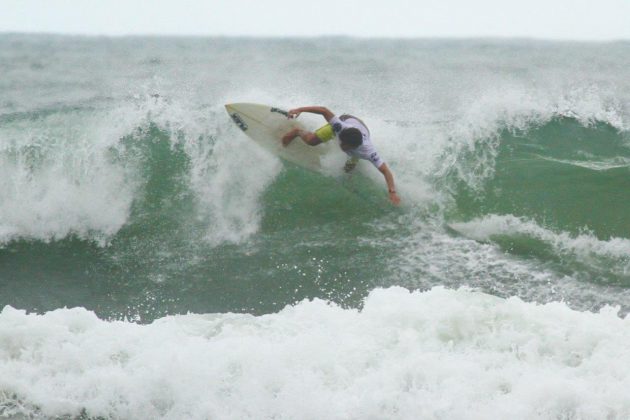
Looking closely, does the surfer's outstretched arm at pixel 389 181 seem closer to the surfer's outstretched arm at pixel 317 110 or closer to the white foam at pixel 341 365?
the surfer's outstretched arm at pixel 317 110

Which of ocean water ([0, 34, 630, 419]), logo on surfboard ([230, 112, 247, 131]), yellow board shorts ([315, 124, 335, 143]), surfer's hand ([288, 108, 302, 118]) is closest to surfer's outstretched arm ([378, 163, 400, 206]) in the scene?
ocean water ([0, 34, 630, 419])

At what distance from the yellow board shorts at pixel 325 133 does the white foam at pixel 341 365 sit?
269 cm

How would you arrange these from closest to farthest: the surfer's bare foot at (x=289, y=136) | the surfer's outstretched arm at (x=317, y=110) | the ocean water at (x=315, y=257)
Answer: the ocean water at (x=315, y=257) → the surfer's outstretched arm at (x=317, y=110) → the surfer's bare foot at (x=289, y=136)

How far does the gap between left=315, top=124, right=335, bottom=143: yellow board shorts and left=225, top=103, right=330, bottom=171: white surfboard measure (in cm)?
40

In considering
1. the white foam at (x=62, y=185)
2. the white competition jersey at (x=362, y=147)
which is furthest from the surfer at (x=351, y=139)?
the white foam at (x=62, y=185)

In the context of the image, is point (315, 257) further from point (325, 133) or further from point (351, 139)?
point (325, 133)

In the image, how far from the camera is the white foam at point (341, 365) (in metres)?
5.44

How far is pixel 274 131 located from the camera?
8.78 m

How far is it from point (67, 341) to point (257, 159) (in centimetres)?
375

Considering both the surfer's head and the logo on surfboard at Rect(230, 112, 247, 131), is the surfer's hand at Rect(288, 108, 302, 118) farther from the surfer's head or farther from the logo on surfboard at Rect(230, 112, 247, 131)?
the logo on surfboard at Rect(230, 112, 247, 131)

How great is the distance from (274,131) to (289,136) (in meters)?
0.28

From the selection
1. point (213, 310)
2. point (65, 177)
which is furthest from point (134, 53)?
point (213, 310)

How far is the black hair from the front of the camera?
7.78m

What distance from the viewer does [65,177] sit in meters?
8.77
